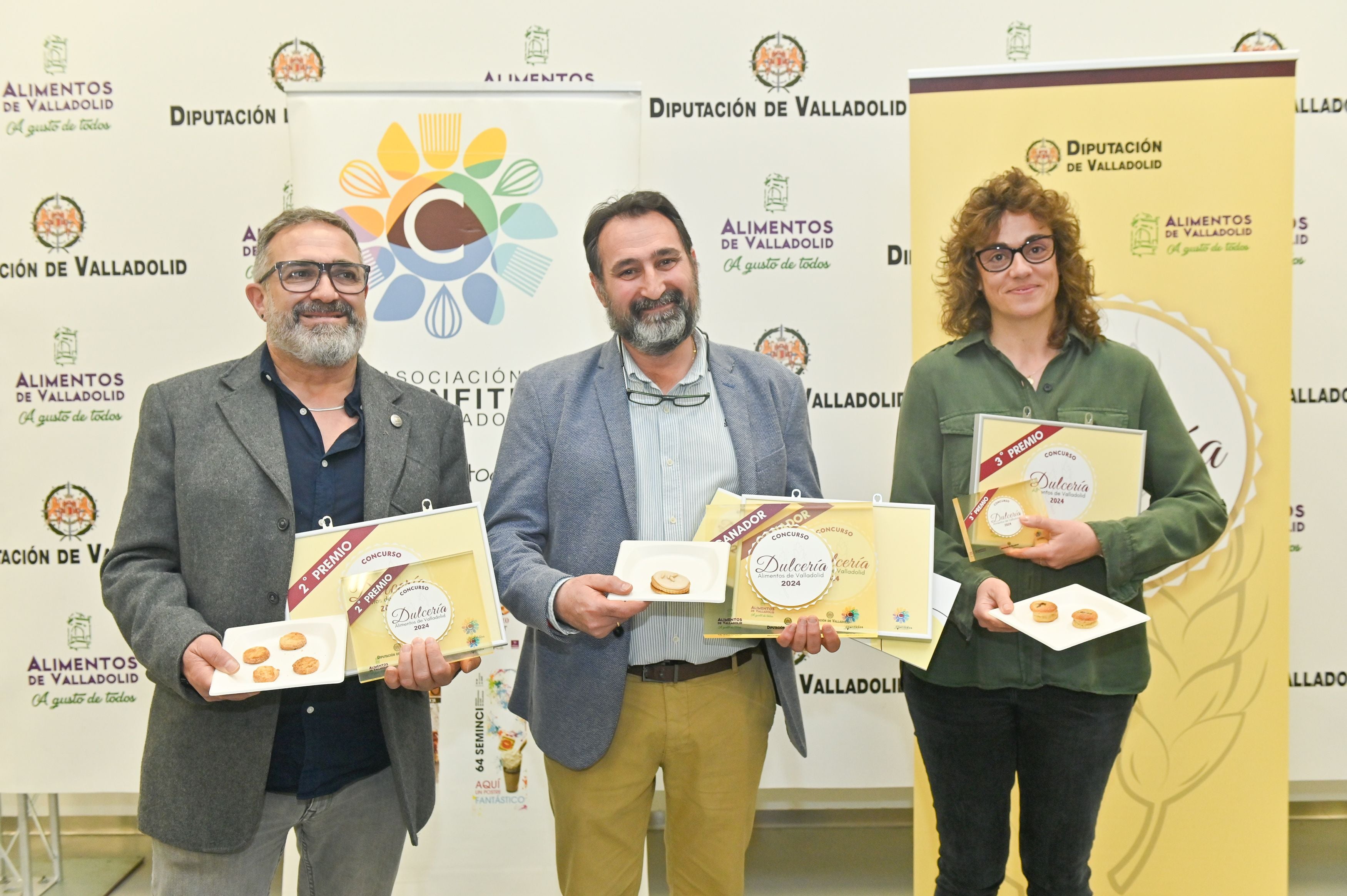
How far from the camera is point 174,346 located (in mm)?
3717

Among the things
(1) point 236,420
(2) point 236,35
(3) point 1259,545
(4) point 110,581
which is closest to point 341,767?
(4) point 110,581

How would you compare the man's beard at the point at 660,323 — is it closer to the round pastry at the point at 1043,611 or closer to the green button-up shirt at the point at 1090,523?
the green button-up shirt at the point at 1090,523

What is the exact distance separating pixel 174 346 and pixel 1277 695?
15.1ft

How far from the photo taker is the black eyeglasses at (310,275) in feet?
6.35

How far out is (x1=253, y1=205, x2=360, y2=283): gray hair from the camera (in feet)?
6.49

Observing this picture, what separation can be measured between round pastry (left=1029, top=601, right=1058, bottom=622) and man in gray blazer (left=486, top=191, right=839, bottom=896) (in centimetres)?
51

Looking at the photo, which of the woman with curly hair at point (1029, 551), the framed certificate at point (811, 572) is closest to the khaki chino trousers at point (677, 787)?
the framed certificate at point (811, 572)

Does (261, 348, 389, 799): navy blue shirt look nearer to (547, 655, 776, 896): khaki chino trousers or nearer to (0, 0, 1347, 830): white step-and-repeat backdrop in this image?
(547, 655, 776, 896): khaki chino trousers

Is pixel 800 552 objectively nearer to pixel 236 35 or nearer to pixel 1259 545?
pixel 1259 545

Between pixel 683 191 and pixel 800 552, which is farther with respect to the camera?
pixel 683 191

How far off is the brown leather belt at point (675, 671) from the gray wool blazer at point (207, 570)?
58 cm

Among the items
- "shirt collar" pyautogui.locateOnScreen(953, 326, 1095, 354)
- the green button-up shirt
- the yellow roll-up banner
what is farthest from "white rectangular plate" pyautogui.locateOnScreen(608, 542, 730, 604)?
the yellow roll-up banner

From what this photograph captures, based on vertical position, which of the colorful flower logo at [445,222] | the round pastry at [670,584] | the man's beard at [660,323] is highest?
the colorful flower logo at [445,222]

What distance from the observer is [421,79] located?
11.8 ft
